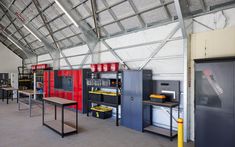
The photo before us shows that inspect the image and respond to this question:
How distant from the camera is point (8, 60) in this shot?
1217 centimetres

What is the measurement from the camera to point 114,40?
5934mm

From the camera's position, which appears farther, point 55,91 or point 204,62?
point 55,91

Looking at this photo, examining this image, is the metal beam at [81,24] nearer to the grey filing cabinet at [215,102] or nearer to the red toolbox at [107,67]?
the red toolbox at [107,67]

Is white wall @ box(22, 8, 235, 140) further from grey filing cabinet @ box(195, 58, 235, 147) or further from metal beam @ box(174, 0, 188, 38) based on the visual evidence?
grey filing cabinet @ box(195, 58, 235, 147)

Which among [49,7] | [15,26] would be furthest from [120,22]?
[15,26]

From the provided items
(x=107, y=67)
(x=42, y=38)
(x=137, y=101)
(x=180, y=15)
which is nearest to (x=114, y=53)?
(x=107, y=67)

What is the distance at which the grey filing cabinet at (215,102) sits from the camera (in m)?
2.68

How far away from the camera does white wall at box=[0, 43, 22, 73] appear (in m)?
12.0

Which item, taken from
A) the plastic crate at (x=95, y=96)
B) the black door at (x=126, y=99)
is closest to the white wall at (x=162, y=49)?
the black door at (x=126, y=99)

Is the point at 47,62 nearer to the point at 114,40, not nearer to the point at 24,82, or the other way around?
the point at 24,82

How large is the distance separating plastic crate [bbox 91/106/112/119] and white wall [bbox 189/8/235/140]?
9.06 ft

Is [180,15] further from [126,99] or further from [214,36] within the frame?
[126,99]

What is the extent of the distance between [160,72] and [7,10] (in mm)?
8241

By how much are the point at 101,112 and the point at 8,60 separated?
1010 cm
